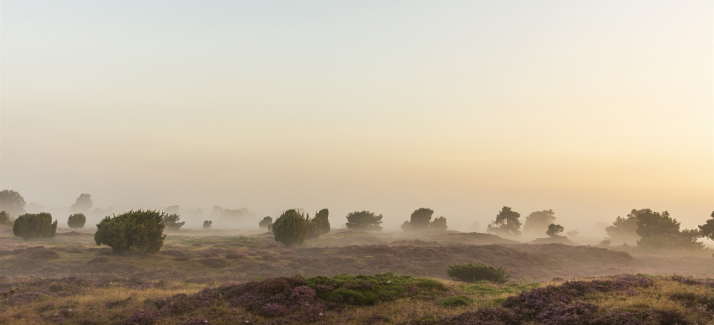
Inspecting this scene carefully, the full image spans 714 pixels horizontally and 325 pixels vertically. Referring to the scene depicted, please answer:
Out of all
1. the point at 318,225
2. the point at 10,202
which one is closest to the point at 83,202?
the point at 10,202

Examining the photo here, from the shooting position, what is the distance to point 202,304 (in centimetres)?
1470

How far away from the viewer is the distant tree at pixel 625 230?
73.3m

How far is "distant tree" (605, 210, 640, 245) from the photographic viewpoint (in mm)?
73312

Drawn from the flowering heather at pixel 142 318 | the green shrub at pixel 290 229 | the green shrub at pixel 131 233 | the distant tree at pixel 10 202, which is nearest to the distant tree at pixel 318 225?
the green shrub at pixel 290 229

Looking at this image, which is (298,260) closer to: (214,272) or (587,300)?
(214,272)

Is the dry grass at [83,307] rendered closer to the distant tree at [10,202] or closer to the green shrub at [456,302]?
the green shrub at [456,302]

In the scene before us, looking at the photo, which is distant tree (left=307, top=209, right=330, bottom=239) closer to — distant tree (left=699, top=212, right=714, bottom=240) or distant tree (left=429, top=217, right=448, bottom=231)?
distant tree (left=429, top=217, right=448, bottom=231)

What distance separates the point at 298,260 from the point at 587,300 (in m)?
27.2

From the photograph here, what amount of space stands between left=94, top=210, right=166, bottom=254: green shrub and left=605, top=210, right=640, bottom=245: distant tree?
9107cm

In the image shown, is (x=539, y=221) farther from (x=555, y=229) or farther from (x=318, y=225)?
Answer: (x=318, y=225)

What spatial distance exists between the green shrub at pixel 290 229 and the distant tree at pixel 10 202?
116110mm

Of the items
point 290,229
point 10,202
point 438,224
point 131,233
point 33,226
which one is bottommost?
point 438,224

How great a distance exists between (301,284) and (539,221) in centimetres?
11425

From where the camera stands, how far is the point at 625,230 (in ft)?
247
